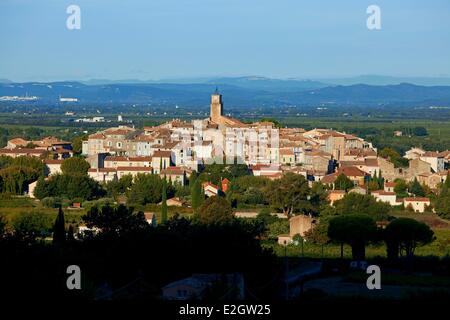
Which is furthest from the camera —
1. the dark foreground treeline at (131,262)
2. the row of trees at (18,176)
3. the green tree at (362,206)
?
the row of trees at (18,176)

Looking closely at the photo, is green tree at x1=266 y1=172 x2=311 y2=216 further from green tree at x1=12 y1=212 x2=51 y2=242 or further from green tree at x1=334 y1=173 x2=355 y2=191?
green tree at x1=12 y1=212 x2=51 y2=242

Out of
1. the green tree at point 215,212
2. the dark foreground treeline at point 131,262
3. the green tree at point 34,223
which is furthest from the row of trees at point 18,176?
the dark foreground treeline at point 131,262

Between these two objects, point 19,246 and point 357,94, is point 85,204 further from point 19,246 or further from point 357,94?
point 357,94

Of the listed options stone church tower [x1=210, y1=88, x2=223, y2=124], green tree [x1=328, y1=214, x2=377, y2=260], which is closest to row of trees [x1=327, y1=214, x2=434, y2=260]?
green tree [x1=328, y1=214, x2=377, y2=260]

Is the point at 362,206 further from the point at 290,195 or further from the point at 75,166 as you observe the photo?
the point at 75,166

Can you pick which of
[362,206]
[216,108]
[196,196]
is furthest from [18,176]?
[216,108]

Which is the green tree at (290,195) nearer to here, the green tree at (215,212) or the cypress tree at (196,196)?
the cypress tree at (196,196)
